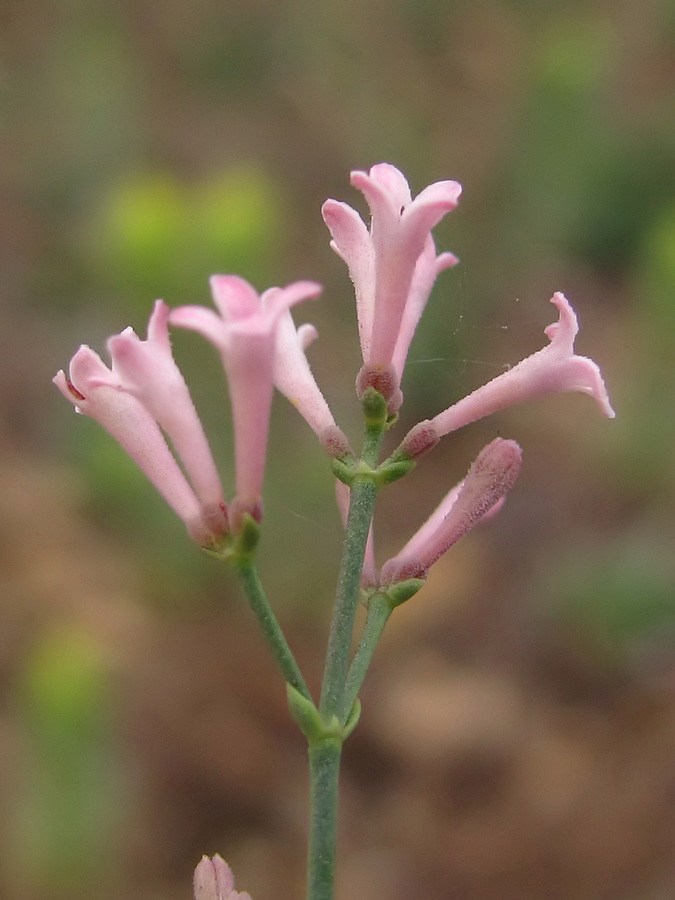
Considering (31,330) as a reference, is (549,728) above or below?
below

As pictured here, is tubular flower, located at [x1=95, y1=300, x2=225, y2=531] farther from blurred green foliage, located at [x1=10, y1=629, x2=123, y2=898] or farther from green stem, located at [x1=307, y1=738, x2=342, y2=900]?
blurred green foliage, located at [x1=10, y1=629, x2=123, y2=898]

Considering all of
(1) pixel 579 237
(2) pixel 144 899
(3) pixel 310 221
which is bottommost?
(2) pixel 144 899

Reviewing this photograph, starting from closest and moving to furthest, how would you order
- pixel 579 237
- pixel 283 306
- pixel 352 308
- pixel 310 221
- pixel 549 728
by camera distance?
pixel 283 306, pixel 549 728, pixel 352 308, pixel 579 237, pixel 310 221

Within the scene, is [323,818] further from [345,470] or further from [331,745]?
[345,470]

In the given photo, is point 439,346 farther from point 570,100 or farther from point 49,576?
point 49,576

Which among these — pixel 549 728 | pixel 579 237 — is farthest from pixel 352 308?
pixel 549 728

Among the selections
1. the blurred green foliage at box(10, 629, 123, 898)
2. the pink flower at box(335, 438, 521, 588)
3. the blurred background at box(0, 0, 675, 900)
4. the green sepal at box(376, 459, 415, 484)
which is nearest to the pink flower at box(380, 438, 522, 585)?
the pink flower at box(335, 438, 521, 588)

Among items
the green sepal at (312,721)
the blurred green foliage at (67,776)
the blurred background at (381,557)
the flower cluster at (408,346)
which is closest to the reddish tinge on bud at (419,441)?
the flower cluster at (408,346)

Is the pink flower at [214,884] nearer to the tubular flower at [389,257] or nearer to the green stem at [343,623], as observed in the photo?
the green stem at [343,623]
